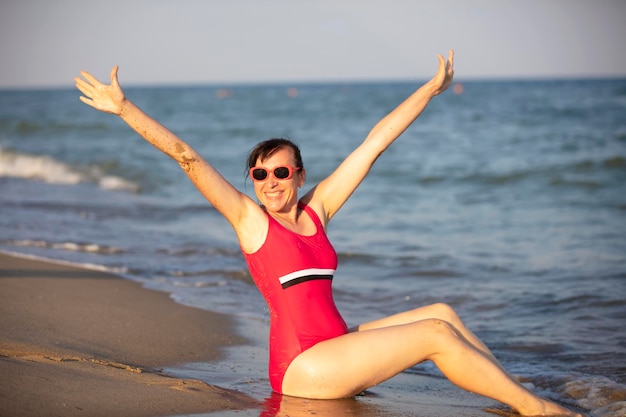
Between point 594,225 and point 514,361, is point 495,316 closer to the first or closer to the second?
point 514,361

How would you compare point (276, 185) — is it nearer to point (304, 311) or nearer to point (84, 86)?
point (304, 311)

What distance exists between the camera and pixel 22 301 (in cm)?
633

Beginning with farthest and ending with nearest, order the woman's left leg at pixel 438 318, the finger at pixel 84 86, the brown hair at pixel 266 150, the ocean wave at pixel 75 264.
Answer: the ocean wave at pixel 75 264 → the brown hair at pixel 266 150 → the woman's left leg at pixel 438 318 → the finger at pixel 84 86

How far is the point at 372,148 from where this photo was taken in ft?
Answer: 16.9

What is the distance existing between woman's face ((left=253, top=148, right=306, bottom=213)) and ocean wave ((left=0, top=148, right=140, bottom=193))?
40.7 feet

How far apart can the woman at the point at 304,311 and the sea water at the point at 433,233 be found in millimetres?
1266

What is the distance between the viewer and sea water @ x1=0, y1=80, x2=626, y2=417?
725 cm

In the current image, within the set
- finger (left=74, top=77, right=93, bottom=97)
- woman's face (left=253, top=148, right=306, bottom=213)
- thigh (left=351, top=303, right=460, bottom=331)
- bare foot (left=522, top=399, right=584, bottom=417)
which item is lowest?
bare foot (left=522, top=399, right=584, bottom=417)

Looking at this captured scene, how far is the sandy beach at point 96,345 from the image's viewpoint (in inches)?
161

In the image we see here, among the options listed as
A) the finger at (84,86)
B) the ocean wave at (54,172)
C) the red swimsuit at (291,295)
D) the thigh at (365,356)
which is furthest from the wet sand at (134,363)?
the ocean wave at (54,172)

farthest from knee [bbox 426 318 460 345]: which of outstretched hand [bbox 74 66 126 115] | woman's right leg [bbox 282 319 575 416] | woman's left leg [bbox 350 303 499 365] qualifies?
outstretched hand [bbox 74 66 126 115]

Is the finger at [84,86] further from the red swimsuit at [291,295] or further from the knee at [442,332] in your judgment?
the knee at [442,332]

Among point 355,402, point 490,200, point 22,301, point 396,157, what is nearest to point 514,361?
point 355,402

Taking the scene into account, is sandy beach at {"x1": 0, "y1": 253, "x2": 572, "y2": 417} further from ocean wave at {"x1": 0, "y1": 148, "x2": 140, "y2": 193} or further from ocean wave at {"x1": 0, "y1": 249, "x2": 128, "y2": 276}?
ocean wave at {"x1": 0, "y1": 148, "x2": 140, "y2": 193}
